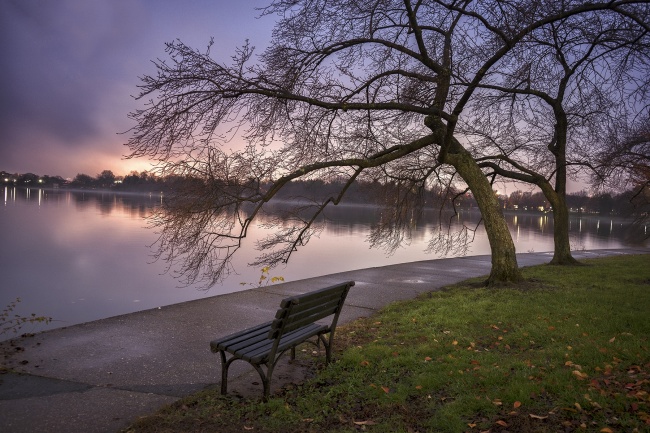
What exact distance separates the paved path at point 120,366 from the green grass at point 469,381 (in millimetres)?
447

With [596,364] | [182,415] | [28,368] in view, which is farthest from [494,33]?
[28,368]

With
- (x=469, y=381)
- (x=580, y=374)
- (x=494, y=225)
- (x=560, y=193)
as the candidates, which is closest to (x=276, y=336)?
(x=469, y=381)

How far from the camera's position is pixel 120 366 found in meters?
5.41

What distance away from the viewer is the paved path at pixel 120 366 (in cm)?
421

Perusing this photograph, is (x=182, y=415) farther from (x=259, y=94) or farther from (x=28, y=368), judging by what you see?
(x=259, y=94)

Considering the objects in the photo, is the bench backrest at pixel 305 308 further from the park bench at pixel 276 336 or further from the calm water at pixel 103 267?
the calm water at pixel 103 267

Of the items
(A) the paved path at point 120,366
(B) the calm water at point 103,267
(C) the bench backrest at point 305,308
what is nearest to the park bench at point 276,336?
(C) the bench backrest at point 305,308

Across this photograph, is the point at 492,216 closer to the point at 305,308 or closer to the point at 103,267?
the point at 305,308

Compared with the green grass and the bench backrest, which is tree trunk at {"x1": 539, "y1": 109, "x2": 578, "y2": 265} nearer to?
the green grass

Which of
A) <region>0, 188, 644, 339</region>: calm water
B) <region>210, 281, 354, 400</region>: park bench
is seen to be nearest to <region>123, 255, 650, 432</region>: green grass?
<region>210, 281, 354, 400</region>: park bench

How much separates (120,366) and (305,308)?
2339 millimetres

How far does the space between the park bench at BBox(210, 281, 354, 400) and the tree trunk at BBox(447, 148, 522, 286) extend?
6033 millimetres

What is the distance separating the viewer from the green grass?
396 centimetres

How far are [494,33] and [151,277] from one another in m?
13.4
